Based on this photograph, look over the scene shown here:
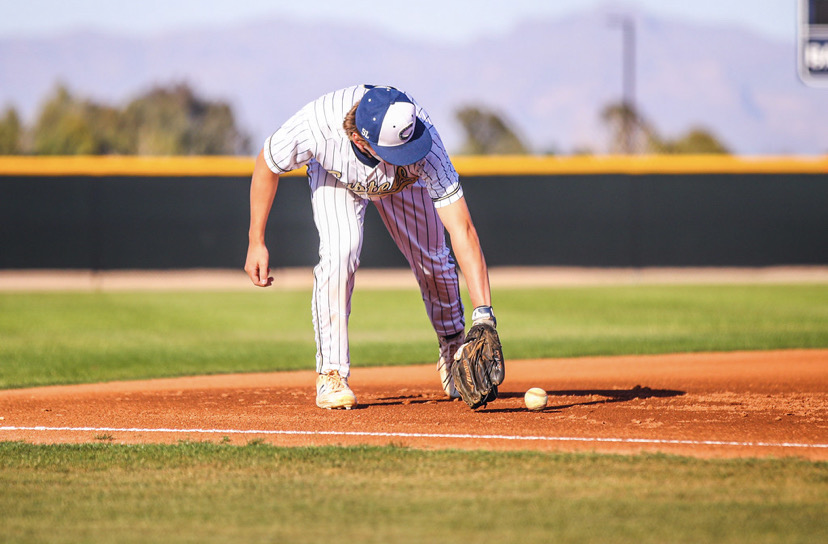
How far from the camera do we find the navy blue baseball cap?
4.38 metres

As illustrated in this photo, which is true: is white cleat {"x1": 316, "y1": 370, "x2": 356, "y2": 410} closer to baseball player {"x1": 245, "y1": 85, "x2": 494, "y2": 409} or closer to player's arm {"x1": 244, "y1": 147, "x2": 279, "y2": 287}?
baseball player {"x1": 245, "y1": 85, "x2": 494, "y2": 409}

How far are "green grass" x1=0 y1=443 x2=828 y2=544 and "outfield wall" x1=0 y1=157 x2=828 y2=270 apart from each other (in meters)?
13.2

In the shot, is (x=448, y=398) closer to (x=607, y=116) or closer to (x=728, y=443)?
(x=728, y=443)

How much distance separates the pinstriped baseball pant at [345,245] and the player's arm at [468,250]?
1.30 feet

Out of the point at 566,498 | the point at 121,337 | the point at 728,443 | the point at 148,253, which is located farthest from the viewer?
the point at 148,253

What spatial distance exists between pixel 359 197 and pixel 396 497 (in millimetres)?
1982

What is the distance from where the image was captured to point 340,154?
15.2 feet

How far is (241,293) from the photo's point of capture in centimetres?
1566

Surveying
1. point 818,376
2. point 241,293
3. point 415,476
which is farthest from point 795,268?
point 415,476

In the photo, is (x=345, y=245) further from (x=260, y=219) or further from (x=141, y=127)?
(x=141, y=127)

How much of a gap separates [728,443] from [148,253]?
1405 cm

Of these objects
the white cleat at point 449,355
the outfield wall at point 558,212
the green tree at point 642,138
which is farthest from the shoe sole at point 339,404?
the green tree at point 642,138

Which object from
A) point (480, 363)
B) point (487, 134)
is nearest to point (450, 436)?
point (480, 363)

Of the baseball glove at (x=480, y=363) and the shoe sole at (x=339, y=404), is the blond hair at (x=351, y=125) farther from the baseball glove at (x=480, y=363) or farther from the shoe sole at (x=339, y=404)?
the shoe sole at (x=339, y=404)
